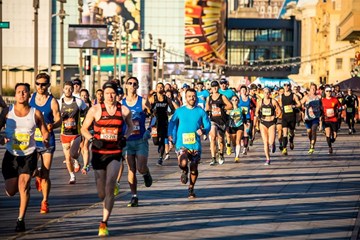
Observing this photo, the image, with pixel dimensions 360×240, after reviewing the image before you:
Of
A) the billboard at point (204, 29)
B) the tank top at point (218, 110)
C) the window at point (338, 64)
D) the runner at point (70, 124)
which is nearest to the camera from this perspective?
the runner at point (70, 124)

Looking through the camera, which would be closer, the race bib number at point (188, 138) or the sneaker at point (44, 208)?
the sneaker at point (44, 208)

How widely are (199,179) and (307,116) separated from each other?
32.2ft

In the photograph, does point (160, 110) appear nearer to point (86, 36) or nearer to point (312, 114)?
point (312, 114)

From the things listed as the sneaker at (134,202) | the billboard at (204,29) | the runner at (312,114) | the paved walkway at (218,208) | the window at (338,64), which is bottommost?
the paved walkway at (218,208)

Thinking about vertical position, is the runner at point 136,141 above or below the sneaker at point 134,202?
above

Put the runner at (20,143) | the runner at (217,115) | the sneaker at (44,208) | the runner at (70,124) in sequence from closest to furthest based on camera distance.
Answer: the runner at (20,143)
the sneaker at (44,208)
the runner at (70,124)
the runner at (217,115)

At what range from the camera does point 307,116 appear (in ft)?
95.2

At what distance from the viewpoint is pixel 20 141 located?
41.8 ft

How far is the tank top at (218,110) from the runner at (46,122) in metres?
9.44

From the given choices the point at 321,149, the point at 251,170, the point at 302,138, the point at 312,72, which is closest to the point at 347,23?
the point at 302,138

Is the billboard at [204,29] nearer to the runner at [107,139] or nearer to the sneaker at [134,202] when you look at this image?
the sneaker at [134,202]

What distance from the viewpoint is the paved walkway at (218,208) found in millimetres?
12397

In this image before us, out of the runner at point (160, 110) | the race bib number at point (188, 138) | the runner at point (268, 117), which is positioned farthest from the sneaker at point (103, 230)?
the runner at point (268, 117)

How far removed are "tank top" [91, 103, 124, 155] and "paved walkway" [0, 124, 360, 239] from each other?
0.90 m
